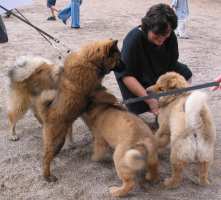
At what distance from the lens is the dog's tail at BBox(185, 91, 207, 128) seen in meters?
3.14

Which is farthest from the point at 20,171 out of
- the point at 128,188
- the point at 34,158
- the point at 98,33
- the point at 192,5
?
the point at 192,5

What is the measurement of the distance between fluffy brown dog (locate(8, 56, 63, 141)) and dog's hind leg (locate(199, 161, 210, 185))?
1552 millimetres

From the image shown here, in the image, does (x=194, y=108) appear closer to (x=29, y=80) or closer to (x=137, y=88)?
(x=137, y=88)

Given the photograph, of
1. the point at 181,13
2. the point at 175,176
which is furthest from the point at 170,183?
the point at 181,13

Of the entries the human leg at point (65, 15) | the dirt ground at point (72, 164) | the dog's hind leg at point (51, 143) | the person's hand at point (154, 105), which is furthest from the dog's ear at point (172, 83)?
the human leg at point (65, 15)

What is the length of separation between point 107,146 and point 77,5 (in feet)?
23.5

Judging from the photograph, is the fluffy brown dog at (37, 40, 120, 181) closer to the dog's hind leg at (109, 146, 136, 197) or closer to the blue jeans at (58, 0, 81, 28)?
the dog's hind leg at (109, 146, 136, 197)

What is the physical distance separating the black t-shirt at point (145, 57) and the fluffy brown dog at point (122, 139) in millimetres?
515

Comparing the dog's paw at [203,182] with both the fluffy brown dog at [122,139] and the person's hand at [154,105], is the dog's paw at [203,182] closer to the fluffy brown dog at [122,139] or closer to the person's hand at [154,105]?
the fluffy brown dog at [122,139]

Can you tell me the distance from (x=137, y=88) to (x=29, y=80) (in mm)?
1093

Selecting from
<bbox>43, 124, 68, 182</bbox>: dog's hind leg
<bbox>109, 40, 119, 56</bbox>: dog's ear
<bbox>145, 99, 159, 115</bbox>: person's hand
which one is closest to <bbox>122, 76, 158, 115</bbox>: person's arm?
<bbox>145, 99, 159, 115</bbox>: person's hand

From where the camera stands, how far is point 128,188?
3307 millimetres

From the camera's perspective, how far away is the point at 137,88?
4.05m

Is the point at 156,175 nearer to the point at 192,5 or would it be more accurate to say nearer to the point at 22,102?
the point at 22,102
